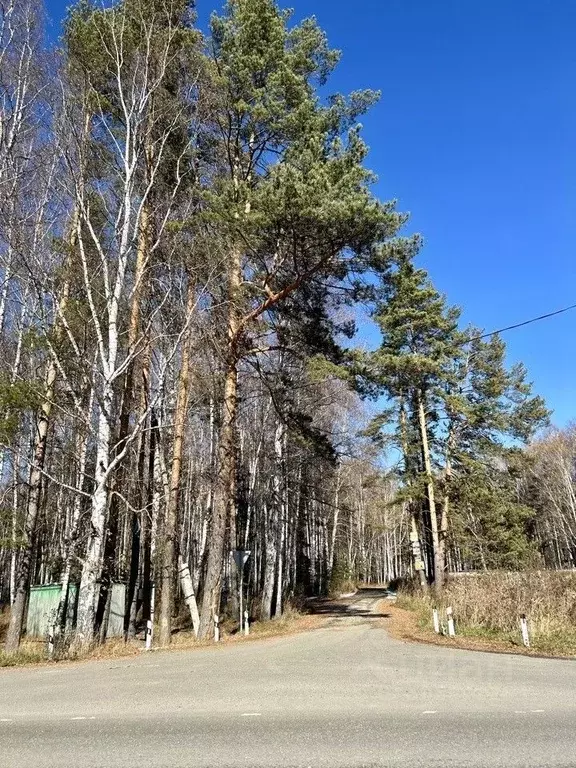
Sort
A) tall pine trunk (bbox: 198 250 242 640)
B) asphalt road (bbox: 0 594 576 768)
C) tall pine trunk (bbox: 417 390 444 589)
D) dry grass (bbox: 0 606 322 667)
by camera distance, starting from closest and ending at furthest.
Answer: asphalt road (bbox: 0 594 576 768), dry grass (bbox: 0 606 322 667), tall pine trunk (bbox: 198 250 242 640), tall pine trunk (bbox: 417 390 444 589)

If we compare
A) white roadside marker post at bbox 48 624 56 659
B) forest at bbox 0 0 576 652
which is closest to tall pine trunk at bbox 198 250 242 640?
forest at bbox 0 0 576 652

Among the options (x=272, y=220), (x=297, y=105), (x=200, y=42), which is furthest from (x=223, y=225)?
(x=200, y=42)

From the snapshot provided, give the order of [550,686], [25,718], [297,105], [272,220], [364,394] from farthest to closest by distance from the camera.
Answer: [364,394]
[297,105]
[272,220]
[550,686]
[25,718]

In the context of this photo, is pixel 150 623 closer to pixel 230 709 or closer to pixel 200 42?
pixel 230 709

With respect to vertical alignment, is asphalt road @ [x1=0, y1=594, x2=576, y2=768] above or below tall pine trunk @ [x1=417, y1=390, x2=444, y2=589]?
below

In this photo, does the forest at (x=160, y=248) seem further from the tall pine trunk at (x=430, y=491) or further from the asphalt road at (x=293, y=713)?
the tall pine trunk at (x=430, y=491)

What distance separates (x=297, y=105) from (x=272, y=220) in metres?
4.21

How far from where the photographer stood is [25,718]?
6504mm

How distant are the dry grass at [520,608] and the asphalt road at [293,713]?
3089 mm

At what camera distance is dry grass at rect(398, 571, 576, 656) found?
13930mm

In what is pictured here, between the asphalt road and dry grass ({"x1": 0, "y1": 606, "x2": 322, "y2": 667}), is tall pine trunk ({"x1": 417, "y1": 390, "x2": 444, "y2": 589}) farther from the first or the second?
the asphalt road

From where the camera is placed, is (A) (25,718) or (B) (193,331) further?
(B) (193,331)

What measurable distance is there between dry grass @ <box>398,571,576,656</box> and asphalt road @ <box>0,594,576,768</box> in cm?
309

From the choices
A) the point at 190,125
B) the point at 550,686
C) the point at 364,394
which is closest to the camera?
the point at 550,686
